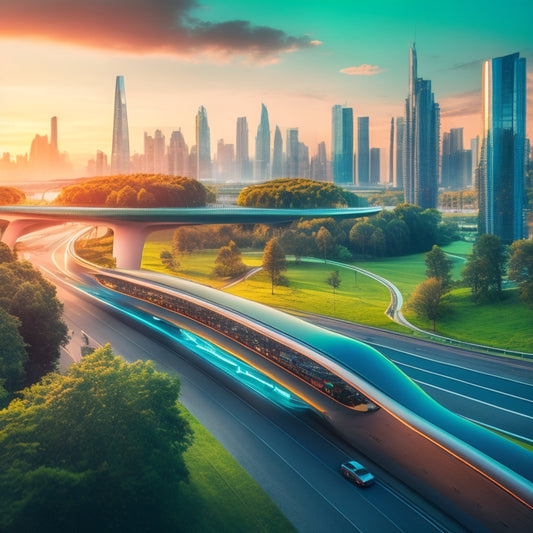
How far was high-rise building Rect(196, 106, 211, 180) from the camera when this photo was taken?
214ft

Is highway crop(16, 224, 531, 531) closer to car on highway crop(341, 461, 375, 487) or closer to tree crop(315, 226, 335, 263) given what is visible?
car on highway crop(341, 461, 375, 487)

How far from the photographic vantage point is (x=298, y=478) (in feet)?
31.0

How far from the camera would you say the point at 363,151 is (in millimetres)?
110812

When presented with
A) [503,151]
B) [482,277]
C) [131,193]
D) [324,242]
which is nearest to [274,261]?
[324,242]

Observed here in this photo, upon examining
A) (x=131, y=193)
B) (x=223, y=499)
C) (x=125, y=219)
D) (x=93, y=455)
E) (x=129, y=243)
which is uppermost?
(x=131, y=193)

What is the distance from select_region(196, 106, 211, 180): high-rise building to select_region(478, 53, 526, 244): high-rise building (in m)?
36.5

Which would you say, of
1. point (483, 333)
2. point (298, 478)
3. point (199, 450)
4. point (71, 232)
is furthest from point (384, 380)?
point (71, 232)

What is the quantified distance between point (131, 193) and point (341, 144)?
74.4 metres

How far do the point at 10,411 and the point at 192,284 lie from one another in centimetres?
1067

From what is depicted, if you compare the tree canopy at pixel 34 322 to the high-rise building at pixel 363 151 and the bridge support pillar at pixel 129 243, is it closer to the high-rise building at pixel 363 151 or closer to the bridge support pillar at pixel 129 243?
the bridge support pillar at pixel 129 243

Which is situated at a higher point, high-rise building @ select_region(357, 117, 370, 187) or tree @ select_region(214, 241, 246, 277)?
high-rise building @ select_region(357, 117, 370, 187)

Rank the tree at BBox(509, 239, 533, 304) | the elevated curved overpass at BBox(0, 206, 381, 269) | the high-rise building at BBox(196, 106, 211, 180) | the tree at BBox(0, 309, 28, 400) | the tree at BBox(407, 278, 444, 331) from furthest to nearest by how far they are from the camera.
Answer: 1. the high-rise building at BBox(196, 106, 211, 180)
2. the elevated curved overpass at BBox(0, 206, 381, 269)
3. the tree at BBox(509, 239, 533, 304)
4. the tree at BBox(407, 278, 444, 331)
5. the tree at BBox(0, 309, 28, 400)

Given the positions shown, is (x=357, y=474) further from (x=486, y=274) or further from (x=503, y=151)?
(x=503, y=151)

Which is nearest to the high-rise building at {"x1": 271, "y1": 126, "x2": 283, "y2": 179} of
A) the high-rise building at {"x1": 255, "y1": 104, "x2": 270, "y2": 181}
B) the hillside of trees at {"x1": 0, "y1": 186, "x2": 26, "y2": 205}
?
the high-rise building at {"x1": 255, "y1": 104, "x2": 270, "y2": 181}
